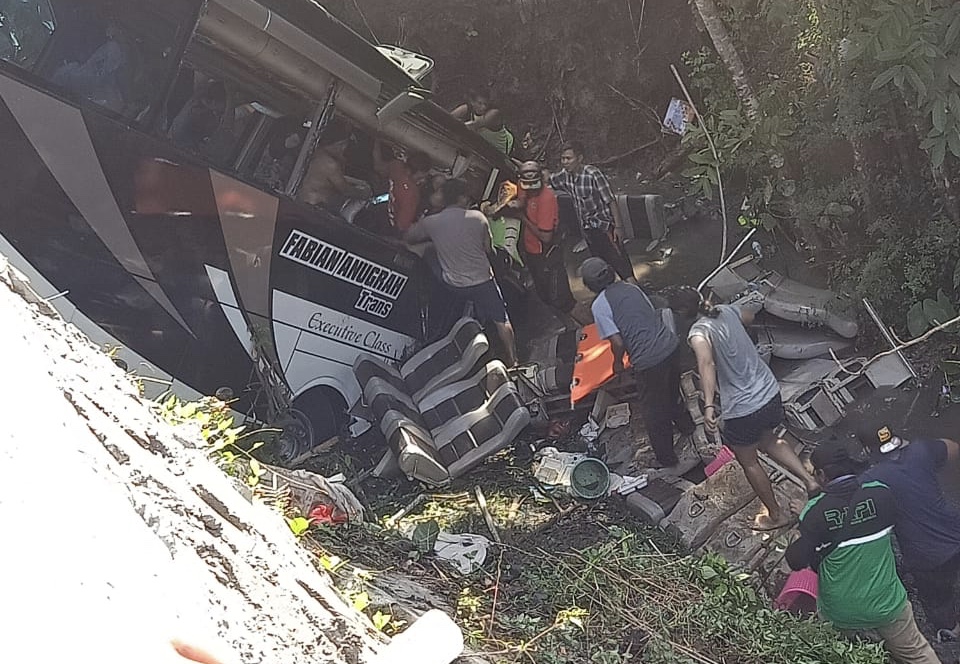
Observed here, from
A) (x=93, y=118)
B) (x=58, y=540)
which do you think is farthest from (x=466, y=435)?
(x=58, y=540)

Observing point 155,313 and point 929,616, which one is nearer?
point 929,616

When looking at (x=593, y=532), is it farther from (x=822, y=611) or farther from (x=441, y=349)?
(x=441, y=349)

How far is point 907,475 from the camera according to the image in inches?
159

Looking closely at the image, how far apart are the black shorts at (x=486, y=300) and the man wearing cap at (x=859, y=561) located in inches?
131

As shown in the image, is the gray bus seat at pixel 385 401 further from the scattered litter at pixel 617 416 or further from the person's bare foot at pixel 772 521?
the person's bare foot at pixel 772 521

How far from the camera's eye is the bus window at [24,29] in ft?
16.3

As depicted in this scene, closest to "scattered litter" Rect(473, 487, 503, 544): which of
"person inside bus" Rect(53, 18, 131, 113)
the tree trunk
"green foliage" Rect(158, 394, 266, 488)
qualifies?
"green foliage" Rect(158, 394, 266, 488)

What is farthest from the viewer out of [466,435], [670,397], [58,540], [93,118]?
[466,435]

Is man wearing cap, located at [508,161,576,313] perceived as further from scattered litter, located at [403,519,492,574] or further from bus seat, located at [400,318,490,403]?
scattered litter, located at [403,519,492,574]

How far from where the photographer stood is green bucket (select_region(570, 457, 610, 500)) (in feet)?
18.5

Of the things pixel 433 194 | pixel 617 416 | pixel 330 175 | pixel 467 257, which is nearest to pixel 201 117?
pixel 330 175

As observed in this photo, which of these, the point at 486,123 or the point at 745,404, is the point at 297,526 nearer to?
the point at 745,404

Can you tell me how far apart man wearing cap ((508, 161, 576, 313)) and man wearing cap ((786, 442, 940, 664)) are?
375cm

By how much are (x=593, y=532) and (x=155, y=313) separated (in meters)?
3.07
